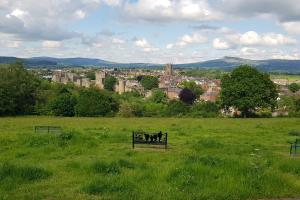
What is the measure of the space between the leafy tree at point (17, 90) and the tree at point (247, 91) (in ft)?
104

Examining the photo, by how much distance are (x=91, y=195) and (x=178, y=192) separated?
236 cm

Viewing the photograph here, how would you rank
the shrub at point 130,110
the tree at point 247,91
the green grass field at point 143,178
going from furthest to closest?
the shrub at point 130,110 < the tree at point 247,91 < the green grass field at point 143,178

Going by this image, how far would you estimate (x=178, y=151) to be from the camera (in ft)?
69.8

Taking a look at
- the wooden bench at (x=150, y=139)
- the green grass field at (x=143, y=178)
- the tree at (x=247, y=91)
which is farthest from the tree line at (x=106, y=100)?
the green grass field at (x=143, y=178)

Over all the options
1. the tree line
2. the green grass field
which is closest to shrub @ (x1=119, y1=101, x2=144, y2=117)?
the tree line

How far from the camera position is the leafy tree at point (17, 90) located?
207 feet

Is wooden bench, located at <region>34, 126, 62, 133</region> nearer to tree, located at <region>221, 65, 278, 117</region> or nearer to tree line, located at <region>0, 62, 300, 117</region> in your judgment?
tree line, located at <region>0, 62, 300, 117</region>

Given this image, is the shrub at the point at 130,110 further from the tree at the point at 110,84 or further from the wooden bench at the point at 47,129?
the tree at the point at 110,84

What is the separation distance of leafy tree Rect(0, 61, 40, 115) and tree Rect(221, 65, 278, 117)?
3167cm

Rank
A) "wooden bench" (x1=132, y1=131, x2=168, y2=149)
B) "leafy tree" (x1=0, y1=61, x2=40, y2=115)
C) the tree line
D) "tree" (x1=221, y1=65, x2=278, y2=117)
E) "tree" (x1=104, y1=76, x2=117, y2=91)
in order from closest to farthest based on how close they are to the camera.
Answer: "wooden bench" (x1=132, y1=131, x2=168, y2=149), "tree" (x1=221, y1=65, x2=278, y2=117), the tree line, "leafy tree" (x1=0, y1=61, x2=40, y2=115), "tree" (x1=104, y1=76, x2=117, y2=91)

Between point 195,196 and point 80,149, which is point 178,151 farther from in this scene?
point 195,196

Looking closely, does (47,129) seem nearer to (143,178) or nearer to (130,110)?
(143,178)

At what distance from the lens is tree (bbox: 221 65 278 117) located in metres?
58.3

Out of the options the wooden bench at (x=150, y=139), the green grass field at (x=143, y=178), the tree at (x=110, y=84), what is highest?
the green grass field at (x=143, y=178)
